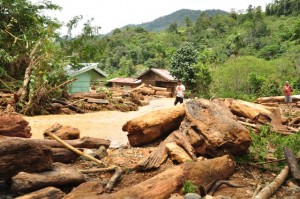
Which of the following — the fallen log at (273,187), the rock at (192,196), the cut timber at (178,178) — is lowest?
the fallen log at (273,187)

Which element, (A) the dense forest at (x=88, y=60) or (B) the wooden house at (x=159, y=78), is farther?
(B) the wooden house at (x=159, y=78)

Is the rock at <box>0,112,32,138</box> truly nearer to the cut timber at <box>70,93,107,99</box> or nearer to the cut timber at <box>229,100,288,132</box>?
the cut timber at <box>229,100,288,132</box>

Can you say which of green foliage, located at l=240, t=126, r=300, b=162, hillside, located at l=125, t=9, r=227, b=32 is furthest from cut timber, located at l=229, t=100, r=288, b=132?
hillside, located at l=125, t=9, r=227, b=32

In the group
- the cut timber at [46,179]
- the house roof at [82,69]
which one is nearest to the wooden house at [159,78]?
the house roof at [82,69]

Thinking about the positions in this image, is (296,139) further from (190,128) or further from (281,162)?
(190,128)

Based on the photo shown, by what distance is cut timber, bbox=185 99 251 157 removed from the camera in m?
5.61

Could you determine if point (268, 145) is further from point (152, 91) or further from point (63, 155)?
point (152, 91)

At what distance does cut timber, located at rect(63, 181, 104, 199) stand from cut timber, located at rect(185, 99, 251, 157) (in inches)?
91.2

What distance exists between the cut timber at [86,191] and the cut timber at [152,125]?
2.59m

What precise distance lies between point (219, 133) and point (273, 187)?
1.35 m

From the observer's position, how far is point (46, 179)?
398 cm

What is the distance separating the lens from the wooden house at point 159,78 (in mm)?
34103

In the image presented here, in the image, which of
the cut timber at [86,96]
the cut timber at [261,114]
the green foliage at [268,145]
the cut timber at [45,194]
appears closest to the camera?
the cut timber at [45,194]

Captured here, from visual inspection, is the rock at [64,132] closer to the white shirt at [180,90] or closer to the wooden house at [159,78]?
the white shirt at [180,90]
